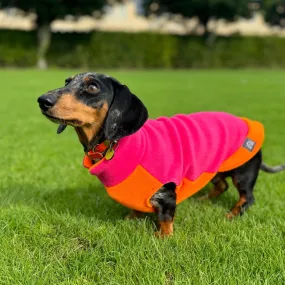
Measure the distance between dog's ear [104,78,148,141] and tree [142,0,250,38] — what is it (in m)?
33.2

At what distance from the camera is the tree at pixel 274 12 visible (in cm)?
3975

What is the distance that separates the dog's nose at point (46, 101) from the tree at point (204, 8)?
1320 inches

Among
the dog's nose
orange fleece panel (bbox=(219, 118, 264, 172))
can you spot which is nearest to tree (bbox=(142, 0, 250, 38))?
orange fleece panel (bbox=(219, 118, 264, 172))

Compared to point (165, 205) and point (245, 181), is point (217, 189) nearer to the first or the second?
point (245, 181)

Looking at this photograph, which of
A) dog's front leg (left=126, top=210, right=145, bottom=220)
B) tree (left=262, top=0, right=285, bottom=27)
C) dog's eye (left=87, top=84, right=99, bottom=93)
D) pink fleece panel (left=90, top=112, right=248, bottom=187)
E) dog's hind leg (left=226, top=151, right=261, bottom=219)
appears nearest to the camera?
dog's eye (left=87, top=84, right=99, bottom=93)

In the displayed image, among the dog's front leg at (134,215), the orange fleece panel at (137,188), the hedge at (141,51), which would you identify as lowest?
the hedge at (141,51)

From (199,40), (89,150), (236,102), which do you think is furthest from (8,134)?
(199,40)

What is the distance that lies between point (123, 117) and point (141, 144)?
0.30 m

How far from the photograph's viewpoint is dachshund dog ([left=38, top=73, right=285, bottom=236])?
274 cm

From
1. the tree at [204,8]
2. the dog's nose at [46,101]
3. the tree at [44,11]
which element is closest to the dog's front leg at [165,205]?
the dog's nose at [46,101]

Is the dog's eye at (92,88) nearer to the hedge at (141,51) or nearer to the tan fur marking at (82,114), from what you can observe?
the tan fur marking at (82,114)

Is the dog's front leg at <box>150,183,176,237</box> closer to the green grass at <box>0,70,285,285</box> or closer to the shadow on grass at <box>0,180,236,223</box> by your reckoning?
the green grass at <box>0,70,285,285</box>

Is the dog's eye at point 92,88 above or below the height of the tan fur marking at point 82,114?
above

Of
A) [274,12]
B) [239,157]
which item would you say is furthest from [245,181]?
[274,12]
